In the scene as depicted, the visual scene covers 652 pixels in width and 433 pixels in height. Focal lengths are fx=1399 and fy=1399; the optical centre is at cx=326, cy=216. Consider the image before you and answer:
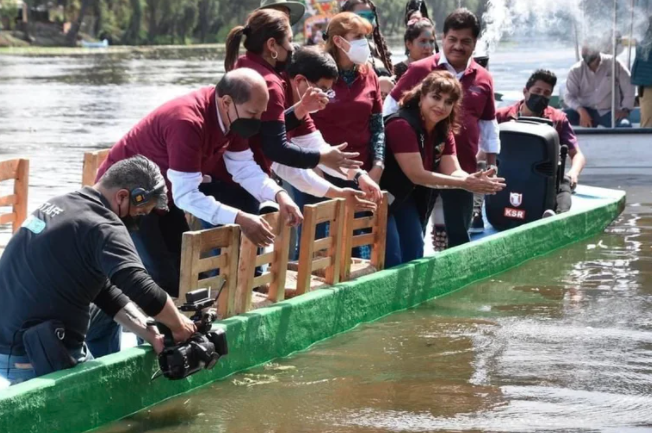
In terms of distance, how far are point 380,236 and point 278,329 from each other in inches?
52.8

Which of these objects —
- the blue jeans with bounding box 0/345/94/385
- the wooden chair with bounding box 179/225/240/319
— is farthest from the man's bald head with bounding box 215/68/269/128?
the blue jeans with bounding box 0/345/94/385

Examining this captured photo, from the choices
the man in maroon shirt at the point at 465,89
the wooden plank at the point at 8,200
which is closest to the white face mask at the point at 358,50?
the man in maroon shirt at the point at 465,89

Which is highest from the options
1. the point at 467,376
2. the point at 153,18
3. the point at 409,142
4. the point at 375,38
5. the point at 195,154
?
the point at 375,38

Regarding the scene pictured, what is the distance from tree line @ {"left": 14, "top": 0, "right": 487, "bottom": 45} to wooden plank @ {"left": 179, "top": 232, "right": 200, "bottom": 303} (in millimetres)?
71641

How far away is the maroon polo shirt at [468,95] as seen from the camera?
9.46m

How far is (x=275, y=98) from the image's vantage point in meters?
7.29

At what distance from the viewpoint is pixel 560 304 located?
9.10 metres

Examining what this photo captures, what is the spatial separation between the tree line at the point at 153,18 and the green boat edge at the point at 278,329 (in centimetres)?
6817

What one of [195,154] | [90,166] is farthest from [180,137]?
[90,166]

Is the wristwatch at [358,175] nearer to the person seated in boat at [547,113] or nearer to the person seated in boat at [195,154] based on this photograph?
the person seated in boat at [195,154]

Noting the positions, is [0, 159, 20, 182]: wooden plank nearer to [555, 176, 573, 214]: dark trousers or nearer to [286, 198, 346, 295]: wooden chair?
[286, 198, 346, 295]: wooden chair

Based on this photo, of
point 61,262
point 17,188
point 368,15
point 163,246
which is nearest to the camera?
point 61,262

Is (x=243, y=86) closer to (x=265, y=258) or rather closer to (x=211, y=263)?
(x=211, y=263)

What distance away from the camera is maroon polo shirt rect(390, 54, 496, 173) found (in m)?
9.46
